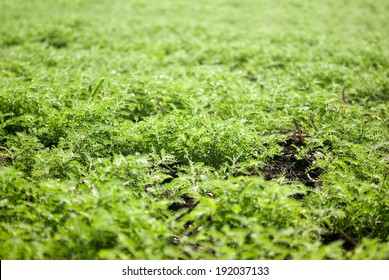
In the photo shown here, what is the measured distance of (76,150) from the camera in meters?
2.94

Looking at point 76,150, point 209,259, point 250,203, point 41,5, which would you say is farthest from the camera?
point 41,5

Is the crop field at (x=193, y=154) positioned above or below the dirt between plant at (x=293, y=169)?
above

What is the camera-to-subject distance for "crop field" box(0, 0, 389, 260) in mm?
2104

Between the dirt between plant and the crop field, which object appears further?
the dirt between plant

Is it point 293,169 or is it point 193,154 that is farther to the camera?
point 293,169

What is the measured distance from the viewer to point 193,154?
304cm

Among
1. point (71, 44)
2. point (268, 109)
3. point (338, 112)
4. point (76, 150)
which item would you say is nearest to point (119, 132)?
point (76, 150)

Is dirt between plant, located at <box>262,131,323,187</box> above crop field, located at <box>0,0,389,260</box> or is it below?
below

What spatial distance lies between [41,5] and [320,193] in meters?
10.3

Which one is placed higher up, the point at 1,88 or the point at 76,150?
the point at 1,88

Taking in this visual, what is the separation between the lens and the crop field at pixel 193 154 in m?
2.10

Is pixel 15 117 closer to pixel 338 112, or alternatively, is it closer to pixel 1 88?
pixel 1 88

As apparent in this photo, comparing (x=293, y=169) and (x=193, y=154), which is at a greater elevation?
(x=193, y=154)

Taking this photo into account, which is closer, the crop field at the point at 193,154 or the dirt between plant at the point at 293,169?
the crop field at the point at 193,154
